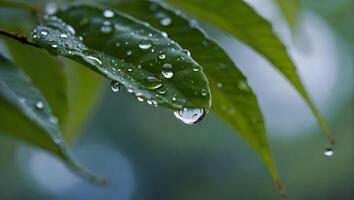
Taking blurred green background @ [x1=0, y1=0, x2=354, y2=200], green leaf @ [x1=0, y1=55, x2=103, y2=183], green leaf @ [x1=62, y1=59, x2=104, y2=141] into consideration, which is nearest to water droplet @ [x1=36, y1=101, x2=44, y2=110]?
green leaf @ [x1=0, y1=55, x2=103, y2=183]

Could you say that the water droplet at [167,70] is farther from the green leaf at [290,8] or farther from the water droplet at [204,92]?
A: the green leaf at [290,8]

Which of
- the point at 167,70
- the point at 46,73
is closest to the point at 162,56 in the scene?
the point at 167,70

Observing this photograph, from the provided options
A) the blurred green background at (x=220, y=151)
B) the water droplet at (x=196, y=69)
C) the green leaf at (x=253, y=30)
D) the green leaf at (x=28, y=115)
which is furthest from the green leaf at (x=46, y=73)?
the blurred green background at (x=220, y=151)

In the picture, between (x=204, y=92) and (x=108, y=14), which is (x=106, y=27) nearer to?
(x=108, y=14)

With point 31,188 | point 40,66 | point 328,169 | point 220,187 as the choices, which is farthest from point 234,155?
point 40,66

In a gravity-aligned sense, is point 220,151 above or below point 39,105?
above
